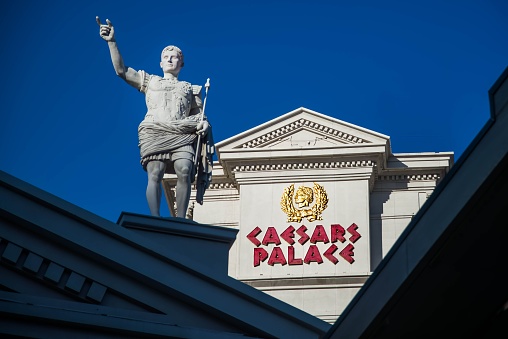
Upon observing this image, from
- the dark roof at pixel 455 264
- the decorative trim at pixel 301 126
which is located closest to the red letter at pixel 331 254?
the decorative trim at pixel 301 126

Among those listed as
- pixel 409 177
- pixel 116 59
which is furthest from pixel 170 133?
pixel 409 177

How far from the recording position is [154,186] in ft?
68.2

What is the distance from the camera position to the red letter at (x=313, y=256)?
131 feet

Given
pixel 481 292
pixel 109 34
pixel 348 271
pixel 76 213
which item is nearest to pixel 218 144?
pixel 348 271

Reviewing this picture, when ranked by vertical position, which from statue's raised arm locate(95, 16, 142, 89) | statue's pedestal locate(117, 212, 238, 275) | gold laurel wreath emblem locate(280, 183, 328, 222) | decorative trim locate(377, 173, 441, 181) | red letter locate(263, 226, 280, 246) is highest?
decorative trim locate(377, 173, 441, 181)

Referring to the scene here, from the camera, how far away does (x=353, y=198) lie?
→ 40.6 metres

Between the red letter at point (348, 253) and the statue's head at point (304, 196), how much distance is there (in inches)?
75.2

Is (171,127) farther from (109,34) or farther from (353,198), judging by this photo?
(353,198)

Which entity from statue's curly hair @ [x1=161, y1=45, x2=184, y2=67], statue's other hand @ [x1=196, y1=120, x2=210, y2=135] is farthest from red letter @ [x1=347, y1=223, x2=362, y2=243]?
statue's other hand @ [x1=196, y1=120, x2=210, y2=135]

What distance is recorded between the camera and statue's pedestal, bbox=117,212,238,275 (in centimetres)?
1948

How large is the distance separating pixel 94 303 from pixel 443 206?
5.57m

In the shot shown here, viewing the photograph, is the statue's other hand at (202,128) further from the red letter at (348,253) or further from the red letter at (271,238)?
the red letter at (271,238)

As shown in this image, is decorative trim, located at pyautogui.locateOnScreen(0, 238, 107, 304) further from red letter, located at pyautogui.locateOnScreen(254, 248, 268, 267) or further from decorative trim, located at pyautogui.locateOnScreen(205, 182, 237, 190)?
decorative trim, located at pyautogui.locateOnScreen(205, 182, 237, 190)

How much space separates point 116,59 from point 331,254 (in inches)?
752
